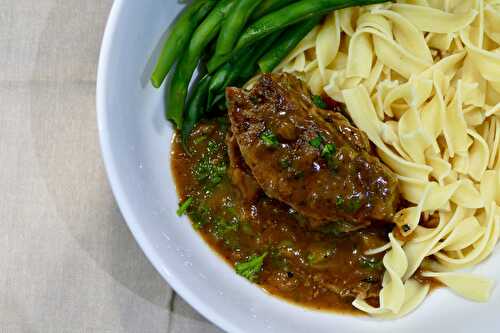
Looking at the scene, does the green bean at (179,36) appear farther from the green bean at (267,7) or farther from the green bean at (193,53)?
the green bean at (267,7)

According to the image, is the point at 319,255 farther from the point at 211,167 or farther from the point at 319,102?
the point at 319,102

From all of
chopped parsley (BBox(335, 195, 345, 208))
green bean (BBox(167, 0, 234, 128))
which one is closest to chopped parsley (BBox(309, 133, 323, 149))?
chopped parsley (BBox(335, 195, 345, 208))

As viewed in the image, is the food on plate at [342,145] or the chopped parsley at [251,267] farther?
the chopped parsley at [251,267]

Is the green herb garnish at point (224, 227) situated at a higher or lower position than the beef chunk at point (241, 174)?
lower

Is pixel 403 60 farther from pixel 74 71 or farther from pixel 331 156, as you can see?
pixel 74 71

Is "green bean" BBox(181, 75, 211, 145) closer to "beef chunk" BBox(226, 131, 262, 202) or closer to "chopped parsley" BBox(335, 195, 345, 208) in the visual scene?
"beef chunk" BBox(226, 131, 262, 202)

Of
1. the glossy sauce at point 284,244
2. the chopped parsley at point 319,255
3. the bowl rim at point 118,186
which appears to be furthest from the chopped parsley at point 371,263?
the bowl rim at point 118,186

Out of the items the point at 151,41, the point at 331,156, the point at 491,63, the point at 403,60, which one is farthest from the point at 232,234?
the point at 491,63
